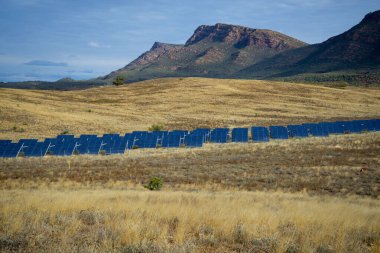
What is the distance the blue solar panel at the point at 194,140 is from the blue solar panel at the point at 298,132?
11973mm

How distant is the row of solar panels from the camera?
117 feet

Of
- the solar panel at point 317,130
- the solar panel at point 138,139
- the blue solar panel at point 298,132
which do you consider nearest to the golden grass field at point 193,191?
the solar panel at point 138,139

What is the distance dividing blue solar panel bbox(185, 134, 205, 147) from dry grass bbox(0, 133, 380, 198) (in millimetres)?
1169

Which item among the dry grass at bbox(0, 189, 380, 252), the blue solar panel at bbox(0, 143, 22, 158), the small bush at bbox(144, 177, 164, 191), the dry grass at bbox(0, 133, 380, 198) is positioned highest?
the dry grass at bbox(0, 189, 380, 252)

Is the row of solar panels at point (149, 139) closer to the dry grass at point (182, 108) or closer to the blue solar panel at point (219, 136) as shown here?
the blue solar panel at point (219, 136)

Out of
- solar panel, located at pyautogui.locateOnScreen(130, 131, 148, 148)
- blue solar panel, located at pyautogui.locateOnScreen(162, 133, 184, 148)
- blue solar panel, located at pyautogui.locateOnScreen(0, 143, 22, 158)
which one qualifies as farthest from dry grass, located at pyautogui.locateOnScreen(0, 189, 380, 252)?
blue solar panel, located at pyautogui.locateOnScreen(162, 133, 184, 148)

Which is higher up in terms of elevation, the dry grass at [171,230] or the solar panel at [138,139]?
the dry grass at [171,230]

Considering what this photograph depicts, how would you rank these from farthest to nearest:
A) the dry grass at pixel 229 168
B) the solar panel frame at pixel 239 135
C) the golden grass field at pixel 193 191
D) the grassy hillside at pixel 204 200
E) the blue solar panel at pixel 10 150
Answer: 1. the solar panel frame at pixel 239 135
2. the blue solar panel at pixel 10 150
3. the dry grass at pixel 229 168
4. the golden grass field at pixel 193 191
5. the grassy hillside at pixel 204 200

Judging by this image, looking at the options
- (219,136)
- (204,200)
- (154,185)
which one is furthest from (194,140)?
(204,200)

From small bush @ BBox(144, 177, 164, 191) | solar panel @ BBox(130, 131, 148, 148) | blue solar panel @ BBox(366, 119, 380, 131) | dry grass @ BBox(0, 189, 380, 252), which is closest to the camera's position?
dry grass @ BBox(0, 189, 380, 252)

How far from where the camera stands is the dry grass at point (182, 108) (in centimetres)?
5631

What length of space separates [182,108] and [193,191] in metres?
57.7

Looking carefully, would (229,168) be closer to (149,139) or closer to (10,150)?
(149,139)

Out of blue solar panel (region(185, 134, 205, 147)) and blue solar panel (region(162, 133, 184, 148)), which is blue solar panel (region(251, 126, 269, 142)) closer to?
blue solar panel (region(185, 134, 205, 147))
